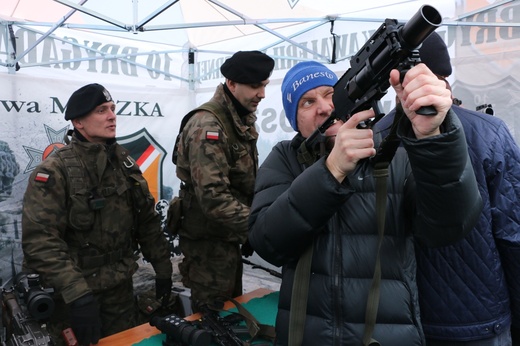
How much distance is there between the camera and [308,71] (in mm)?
1275

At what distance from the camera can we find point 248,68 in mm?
2514

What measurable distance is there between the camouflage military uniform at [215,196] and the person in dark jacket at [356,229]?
114 centimetres

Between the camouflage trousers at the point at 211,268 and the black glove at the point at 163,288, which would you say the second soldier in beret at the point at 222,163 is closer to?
the camouflage trousers at the point at 211,268

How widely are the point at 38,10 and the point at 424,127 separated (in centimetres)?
384

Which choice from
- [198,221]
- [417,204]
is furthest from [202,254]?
[417,204]

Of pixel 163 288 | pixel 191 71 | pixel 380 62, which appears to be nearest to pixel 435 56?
pixel 380 62

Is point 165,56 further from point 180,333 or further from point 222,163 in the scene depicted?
point 180,333

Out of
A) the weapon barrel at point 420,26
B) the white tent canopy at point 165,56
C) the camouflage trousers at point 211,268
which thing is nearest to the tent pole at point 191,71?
the white tent canopy at point 165,56

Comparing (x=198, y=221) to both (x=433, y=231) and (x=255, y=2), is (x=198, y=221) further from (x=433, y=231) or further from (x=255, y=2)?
(x=255, y=2)

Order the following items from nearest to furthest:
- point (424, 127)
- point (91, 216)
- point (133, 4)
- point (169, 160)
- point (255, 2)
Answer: point (424, 127)
point (91, 216)
point (133, 4)
point (255, 2)
point (169, 160)

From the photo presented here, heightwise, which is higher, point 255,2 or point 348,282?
point 255,2

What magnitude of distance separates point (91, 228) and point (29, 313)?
600 millimetres

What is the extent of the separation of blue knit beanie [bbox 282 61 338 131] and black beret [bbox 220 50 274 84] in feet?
3.97

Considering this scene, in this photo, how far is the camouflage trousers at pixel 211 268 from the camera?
2574mm
